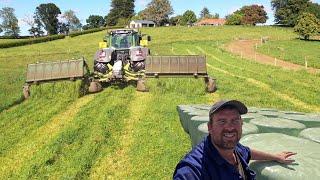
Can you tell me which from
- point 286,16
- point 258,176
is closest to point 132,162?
point 258,176

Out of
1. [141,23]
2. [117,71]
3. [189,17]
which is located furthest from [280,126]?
[189,17]

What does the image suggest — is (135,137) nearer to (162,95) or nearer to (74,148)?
(74,148)

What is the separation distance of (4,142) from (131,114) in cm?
369

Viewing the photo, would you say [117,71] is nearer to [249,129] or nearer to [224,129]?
[249,129]

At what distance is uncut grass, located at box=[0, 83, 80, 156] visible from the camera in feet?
33.7

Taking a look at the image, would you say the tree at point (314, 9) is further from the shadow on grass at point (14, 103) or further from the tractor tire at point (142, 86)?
the shadow on grass at point (14, 103)

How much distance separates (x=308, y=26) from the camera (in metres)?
62.3

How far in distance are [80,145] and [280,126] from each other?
15.2 ft

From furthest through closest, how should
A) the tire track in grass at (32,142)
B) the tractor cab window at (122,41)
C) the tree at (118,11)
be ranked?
the tree at (118,11)
the tractor cab window at (122,41)
the tire track in grass at (32,142)

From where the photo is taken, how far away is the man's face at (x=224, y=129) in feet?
10.5

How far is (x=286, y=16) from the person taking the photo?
95875 mm

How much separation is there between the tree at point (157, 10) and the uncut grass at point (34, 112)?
10069cm

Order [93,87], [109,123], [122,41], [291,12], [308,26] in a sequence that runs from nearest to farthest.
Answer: [109,123]
[93,87]
[122,41]
[308,26]
[291,12]

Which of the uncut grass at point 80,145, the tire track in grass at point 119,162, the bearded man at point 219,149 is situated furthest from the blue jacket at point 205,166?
the uncut grass at point 80,145
